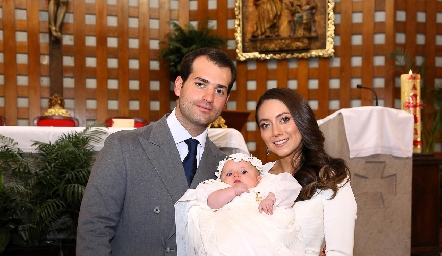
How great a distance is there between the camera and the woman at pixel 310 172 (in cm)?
175

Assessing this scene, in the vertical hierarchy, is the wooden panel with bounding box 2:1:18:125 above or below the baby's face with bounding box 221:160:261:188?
above

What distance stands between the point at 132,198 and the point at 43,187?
178 centimetres

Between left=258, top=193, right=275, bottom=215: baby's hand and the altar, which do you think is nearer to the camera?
left=258, top=193, right=275, bottom=215: baby's hand

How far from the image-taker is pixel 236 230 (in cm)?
167

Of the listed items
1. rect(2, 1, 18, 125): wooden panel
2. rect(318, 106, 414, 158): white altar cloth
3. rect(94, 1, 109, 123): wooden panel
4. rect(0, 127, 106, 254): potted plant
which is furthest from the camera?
rect(94, 1, 109, 123): wooden panel

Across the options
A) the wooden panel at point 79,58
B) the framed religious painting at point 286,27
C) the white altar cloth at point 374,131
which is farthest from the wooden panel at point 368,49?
the wooden panel at point 79,58

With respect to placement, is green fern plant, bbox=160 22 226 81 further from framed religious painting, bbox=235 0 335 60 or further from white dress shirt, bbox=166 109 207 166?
white dress shirt, bbox=166 109 207 166

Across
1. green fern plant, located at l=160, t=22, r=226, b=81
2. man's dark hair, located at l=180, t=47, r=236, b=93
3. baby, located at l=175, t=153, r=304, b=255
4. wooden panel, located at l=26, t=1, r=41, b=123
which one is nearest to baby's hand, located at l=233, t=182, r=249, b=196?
baby, located at l=175, t=153, r=304, b=255

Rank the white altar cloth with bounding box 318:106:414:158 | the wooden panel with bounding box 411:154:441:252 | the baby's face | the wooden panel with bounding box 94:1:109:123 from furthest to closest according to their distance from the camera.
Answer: the wooden panel with bounding box 94:1:109:123 → the wooden panel with bounding box 411:154:441:252 → the white altar cloth with bounding box 318:106:414:158 → the baby's face

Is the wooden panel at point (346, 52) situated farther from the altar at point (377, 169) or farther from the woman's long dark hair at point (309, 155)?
the woman's long dark hair at point (309, 155)

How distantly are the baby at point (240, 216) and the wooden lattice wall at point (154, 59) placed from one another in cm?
507

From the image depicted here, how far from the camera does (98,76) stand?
678 cm

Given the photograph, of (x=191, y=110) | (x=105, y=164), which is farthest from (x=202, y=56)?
(x=105, y=164)

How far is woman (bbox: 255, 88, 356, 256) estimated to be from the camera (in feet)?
5.75
